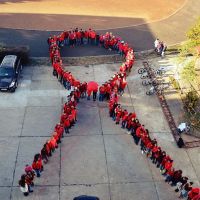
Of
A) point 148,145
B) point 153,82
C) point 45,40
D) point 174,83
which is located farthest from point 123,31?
point 148,145

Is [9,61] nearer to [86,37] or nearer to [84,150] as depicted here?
[86,37]

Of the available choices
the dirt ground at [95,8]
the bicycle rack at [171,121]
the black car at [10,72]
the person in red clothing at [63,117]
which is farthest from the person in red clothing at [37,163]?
the dirt ground at [95,8]

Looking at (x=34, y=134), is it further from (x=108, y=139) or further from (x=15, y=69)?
(x=15, y=69)

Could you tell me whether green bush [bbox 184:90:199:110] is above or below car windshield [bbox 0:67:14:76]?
above

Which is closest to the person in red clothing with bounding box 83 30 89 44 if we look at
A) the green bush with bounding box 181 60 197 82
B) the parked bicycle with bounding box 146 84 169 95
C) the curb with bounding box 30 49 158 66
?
the curb with bounding box 30 49 158 66

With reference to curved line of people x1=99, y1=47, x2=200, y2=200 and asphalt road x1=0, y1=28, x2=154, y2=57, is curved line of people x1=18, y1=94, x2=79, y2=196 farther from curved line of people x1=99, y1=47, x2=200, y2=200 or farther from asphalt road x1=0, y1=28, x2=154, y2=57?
asphalt road x1=0, y1=28, x2=154, y2=57

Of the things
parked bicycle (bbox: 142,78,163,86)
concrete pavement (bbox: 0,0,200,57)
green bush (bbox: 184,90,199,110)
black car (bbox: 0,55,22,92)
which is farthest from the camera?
concrete pavement (bbox: 0,0,200,57)

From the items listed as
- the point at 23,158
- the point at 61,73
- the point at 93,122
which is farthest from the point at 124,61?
the point at 23,158
